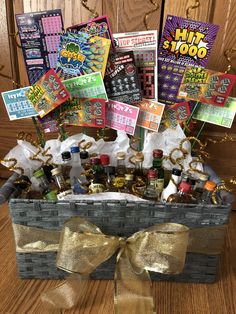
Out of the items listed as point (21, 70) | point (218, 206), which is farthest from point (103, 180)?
point (21, 70)

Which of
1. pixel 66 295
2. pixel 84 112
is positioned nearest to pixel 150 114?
pixel 84 112

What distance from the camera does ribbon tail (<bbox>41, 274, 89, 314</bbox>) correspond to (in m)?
0.64

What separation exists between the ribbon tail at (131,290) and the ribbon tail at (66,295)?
0.10 metres

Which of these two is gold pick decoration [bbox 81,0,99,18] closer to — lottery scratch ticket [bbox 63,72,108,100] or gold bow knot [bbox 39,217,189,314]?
lottery scratch ticket [bbox 63,72,108,100]

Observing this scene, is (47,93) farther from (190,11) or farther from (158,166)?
(190,11)

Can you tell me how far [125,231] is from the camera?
0.65 metres

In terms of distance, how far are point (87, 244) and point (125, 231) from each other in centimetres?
10

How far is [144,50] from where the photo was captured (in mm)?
759

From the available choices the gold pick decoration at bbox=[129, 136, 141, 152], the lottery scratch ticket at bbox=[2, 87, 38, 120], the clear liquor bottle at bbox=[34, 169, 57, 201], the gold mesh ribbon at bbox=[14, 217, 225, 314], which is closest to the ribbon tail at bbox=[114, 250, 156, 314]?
the gold mesh ribbon at bbox=[14, 217, 225, 314]

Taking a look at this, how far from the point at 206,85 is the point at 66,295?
0.63 m

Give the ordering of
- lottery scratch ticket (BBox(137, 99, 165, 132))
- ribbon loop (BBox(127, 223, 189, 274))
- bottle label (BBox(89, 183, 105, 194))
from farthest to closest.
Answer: lottery scratch ticket (BBox(137, 99, 165, 132))
bottle label (BBox(89, 183, 105, 194))
ribbon loop (BBox(127, 223, 189, 274))

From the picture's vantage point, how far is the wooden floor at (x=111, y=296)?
→ 0.65m

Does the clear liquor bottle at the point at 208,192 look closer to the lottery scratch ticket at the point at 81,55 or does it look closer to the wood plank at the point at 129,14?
the lottery scratch ticket at the point at 81,55

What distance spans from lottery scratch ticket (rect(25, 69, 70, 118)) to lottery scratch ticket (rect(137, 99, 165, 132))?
21cm
